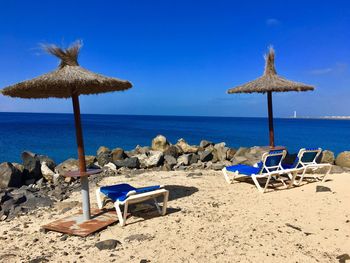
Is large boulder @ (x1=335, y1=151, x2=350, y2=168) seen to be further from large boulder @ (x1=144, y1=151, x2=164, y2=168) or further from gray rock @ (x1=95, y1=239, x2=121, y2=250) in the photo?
gray rock @ (x1=95, y1=239, x2=121, y2=250)

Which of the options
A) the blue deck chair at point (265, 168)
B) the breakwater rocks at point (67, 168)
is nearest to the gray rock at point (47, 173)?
the breakwater rocks at point (67, 168)

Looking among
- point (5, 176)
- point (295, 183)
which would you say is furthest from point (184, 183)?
point (5, 176)

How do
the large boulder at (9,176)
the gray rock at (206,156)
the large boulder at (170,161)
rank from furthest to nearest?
the gray rock at (206,156) < the large boulder at (170,161) < the large boulder at (9,176)

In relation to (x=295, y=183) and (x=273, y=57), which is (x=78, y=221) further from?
(x=273, y=57)

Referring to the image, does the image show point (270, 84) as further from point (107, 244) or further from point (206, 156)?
point (107, 244)

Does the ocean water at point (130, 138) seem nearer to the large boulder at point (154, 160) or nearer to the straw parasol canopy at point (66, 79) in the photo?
the large boulder at point (154, 160)

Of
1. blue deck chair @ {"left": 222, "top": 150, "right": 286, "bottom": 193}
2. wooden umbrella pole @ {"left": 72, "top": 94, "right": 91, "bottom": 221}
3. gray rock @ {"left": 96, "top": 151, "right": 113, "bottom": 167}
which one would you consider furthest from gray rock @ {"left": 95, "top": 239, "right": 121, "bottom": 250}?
gray rock @ {"left": 96, "top": 151, "right": 113, "bottom": 167}

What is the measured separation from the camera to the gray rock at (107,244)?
160 inches

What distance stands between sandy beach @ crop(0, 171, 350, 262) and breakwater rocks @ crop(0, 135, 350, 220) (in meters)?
0.72

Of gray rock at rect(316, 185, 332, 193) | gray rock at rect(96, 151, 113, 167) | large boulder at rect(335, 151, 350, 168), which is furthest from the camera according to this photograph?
gray rock at rect(96, 151, 113, 167)

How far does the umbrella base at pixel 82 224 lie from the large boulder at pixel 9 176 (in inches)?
149

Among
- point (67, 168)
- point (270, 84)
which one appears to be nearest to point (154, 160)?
point (67, 168)

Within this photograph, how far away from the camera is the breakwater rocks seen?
260 inches

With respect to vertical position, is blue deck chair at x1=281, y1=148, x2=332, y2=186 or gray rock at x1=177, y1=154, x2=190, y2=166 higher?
blue deck chair at x1=281, y1=148, x2=332, y2=186
